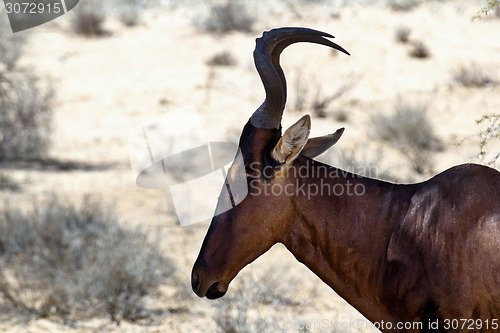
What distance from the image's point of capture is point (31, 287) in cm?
725

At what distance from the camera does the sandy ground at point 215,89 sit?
847 cm

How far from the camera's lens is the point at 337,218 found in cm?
418

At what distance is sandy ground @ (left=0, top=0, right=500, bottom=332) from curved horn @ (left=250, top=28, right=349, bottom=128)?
294 cm

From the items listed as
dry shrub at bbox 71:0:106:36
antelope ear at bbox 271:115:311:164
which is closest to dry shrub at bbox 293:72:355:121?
dry shrub at bbox 71:0:106:36

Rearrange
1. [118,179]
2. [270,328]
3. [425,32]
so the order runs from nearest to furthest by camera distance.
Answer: [270,328]
[118,179]
[425,32]

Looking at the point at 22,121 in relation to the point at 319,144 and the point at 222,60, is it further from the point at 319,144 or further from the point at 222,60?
the point at 319,144

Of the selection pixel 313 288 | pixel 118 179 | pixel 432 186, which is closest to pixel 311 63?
pixel 118 179

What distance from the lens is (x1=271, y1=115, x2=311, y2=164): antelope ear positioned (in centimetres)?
384

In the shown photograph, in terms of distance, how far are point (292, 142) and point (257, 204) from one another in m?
0.43

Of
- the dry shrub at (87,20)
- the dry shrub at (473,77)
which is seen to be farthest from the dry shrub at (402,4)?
the dry shrub at (87,20)

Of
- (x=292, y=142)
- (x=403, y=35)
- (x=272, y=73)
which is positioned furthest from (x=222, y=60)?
(x=292, y=142)

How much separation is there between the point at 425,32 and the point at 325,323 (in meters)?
13.3

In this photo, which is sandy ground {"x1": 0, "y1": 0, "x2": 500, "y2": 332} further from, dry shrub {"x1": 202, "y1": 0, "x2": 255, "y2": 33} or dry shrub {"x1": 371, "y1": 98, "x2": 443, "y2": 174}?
dry shrub {"x1": 202, "y1": 0, "x2": 255, "y2": 33}

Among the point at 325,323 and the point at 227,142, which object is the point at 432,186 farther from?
the point at 227,142
